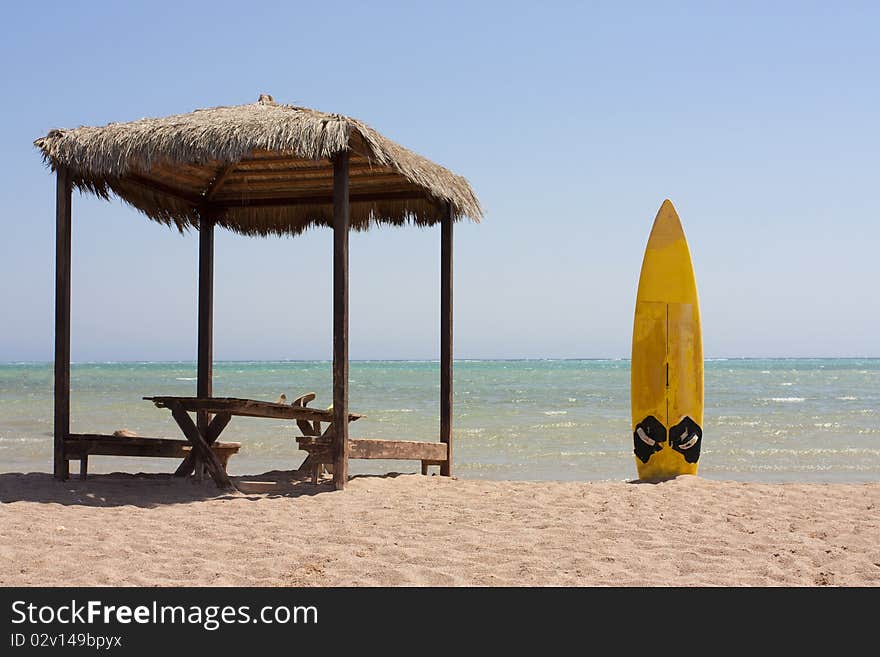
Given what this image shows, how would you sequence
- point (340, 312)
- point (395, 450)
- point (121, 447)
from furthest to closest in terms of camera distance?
1. point (395, 450)
2. point (121, 447)
3. point (340, 312)

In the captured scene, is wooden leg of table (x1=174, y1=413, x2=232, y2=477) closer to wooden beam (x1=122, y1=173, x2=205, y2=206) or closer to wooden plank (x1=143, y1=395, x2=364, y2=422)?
wooden plank (x1=143, y1=395, x2=364, y2=422)

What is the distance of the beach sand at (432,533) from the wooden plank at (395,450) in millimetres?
207

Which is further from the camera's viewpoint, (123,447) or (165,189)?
(165,189)

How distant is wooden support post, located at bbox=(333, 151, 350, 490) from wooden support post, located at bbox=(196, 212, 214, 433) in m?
A: 2.07

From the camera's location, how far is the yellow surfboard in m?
7.70

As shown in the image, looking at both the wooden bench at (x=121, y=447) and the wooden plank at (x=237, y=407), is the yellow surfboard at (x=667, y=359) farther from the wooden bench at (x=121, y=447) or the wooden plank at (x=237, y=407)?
→ the wooden bench at (x=121, y=447)

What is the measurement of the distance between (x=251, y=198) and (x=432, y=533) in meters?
4.28

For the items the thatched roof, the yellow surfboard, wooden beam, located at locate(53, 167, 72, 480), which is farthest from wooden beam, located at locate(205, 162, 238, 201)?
the yellow surfboard

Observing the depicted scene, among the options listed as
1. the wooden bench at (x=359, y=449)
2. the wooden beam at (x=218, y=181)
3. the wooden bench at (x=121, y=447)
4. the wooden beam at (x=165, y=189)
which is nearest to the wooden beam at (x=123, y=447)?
the wooden bench at (x=121, y=447)

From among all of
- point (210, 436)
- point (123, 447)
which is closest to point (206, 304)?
point (210, 436)

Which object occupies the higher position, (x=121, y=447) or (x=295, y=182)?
(x=295, y=182)

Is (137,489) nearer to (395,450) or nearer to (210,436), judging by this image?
(210,436)

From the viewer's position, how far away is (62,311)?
21.5ft

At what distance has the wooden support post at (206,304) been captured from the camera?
793 cm
